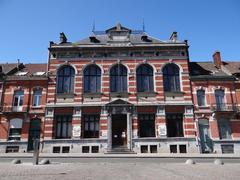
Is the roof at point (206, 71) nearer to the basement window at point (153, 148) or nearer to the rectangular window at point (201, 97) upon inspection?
the rectangular window at point (201, 97)

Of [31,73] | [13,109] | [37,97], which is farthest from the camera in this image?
[31,73]

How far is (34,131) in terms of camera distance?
2166cm

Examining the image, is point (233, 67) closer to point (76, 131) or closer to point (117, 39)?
point (117, 39)

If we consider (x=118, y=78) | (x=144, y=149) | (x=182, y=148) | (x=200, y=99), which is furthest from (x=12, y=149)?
(x=200, y=99)

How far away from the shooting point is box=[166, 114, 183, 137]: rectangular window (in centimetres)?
2138

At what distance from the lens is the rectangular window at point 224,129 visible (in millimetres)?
21297

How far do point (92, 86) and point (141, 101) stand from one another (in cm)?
519

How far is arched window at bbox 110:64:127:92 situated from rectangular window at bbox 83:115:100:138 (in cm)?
343

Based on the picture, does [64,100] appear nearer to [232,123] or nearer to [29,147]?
[29,147]

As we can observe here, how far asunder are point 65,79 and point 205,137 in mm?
15044

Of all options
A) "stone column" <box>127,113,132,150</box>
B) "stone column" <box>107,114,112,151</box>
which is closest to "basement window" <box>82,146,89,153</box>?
"stone column" <box>107,114,112,151</box>

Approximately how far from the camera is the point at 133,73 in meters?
22.7

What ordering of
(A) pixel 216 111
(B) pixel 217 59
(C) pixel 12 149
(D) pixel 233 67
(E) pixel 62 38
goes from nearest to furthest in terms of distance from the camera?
(C) pixel 12 149
(A) pixel 216 111
(E) pixel 62 38
(D) pixel 233 67
(B) pixel 217 59

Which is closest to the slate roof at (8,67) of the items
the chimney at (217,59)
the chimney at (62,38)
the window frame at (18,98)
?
the window frame at (18,98)
